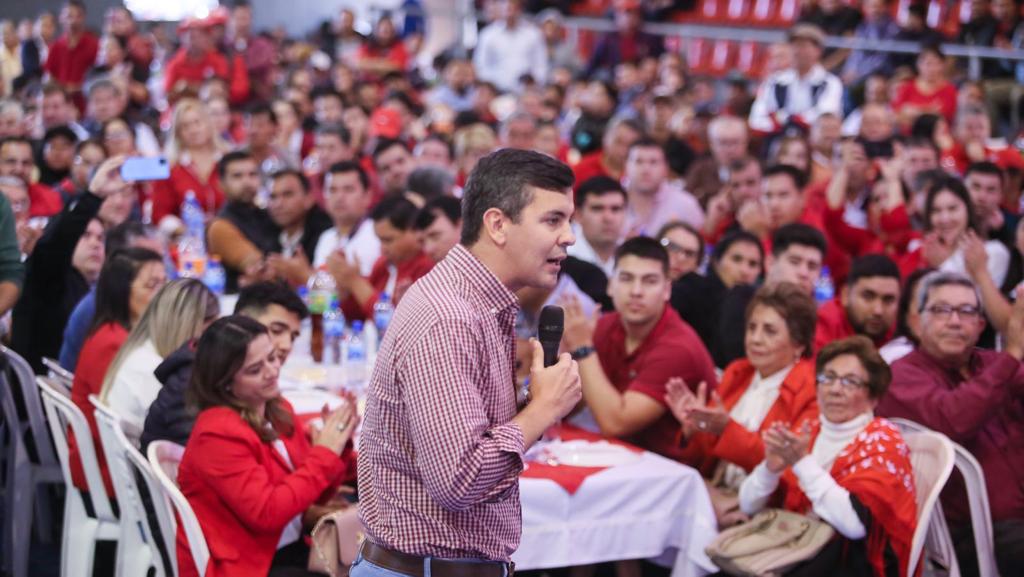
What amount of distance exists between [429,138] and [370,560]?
265 inches

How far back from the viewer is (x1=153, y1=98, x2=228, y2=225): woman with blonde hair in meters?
8.27

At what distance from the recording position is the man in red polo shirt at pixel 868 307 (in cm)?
530

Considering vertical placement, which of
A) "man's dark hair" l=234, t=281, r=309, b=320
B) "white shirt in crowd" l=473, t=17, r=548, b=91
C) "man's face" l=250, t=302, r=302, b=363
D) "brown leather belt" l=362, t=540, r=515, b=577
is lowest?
"brown leather belt" l=362, t=540, r=515, b=577

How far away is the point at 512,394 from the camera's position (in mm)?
2428

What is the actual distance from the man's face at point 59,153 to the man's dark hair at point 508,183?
6803 millimetres

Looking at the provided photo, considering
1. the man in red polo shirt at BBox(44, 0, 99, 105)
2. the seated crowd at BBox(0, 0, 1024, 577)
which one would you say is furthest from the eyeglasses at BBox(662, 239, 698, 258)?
the man in red polo shirt at BBox(44, 0, 99, 105)

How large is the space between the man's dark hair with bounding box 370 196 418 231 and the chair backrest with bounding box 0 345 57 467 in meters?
1.87

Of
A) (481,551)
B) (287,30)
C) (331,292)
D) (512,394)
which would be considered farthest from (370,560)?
(287,30)

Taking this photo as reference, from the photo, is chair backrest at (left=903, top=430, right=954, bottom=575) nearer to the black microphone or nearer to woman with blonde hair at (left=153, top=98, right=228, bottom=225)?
the black microphone

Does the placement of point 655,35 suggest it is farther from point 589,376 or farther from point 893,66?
point 589,376

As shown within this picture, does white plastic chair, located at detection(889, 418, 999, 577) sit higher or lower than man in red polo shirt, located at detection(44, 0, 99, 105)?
lower

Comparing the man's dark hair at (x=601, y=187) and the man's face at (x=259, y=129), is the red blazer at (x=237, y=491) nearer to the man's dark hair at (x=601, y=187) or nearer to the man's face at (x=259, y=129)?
the man's dark hair at (x=601, y=187)

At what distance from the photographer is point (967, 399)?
167 inches

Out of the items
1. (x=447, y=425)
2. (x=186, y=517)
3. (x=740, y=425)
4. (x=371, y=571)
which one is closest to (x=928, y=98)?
(x=740, y=425)
